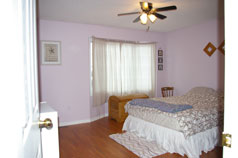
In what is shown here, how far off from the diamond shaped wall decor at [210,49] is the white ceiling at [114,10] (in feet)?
2.20

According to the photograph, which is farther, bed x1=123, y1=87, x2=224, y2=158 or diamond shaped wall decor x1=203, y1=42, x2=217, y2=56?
diamond shaped wall decor x1=203, y1=42, x2=217, y2=56

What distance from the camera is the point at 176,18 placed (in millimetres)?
4133

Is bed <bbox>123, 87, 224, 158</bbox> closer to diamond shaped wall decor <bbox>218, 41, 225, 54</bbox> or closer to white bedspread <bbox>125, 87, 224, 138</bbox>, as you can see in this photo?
white bedspread <bbox>125, 87, 224, 138</bbox>

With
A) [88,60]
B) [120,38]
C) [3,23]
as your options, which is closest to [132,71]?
[120,38]

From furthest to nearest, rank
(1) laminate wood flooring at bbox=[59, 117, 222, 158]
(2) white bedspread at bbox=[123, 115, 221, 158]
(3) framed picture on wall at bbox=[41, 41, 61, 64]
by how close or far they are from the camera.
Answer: (3) framed picture on wall at bbox=[41, 41, 61, 64] < (1) laminate wood flooring at bbox=[59, 117, 222, 158] < (2) white bedspread at bbox=[123, 115, 221, 158]

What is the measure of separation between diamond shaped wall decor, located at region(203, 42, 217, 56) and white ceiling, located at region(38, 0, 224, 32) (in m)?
0.67

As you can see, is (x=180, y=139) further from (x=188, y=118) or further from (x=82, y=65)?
(x=82, y=65)

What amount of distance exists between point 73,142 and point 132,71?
9.28 ft

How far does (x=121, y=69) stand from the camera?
511 centimetres

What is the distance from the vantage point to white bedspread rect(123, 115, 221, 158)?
253 cm

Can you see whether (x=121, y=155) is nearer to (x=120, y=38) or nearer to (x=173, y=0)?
(x=173, y=0)

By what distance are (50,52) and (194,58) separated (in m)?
3.95

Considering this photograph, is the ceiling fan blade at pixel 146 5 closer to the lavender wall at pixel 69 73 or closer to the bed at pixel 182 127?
the bed at pixel 182 127

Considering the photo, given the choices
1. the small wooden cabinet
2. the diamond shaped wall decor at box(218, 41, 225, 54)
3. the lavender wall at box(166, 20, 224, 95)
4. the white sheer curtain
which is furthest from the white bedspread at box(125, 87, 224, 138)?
the white sheer curtain
